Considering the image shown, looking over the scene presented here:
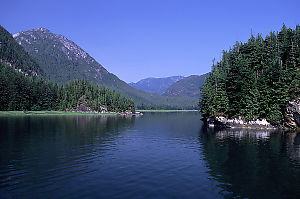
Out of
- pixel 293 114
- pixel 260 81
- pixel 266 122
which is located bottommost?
pixel 266 122

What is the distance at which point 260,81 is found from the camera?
109812 mm

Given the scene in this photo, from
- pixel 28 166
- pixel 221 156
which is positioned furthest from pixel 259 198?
pixel 28 166

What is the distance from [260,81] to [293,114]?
21678mm

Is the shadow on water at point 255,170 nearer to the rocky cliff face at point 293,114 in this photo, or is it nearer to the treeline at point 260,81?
the rocky cliff face at point 293,114

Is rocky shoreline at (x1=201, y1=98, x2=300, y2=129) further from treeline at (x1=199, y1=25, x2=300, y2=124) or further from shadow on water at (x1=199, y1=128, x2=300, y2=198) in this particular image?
shadow on water at (x1=199, y1=128, x2=300, y2=198)

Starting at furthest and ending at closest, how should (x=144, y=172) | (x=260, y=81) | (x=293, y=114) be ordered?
1. (x=260, y=81)
2. (x=293, y=114)
3. (x=144, y=172)

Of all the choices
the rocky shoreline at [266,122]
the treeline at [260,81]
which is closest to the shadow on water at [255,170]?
the rocky shoreline at [266,122]

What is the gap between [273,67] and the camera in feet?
351

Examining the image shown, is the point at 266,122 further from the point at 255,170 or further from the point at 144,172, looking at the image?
the point at 144,172

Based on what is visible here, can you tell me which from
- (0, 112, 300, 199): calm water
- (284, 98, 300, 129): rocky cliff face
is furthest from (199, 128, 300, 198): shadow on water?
(284, 98, 300, 129): rocky cliff face

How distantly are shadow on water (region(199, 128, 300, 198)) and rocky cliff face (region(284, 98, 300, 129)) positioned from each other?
145ft

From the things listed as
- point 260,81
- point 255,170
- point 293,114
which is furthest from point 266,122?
point 255,170

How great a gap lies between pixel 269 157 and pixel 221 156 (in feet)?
32.1

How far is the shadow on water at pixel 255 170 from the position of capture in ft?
91.0
